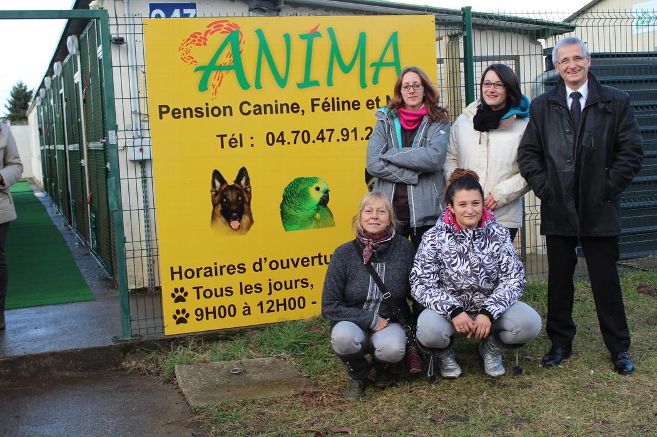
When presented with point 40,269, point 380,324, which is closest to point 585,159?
point 380,324

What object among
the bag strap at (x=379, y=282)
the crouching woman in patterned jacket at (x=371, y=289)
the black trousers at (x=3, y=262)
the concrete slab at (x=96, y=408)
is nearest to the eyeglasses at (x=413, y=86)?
the crouching woman in patterned jacket at (x=371, y=289)

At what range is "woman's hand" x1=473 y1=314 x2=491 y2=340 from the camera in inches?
186

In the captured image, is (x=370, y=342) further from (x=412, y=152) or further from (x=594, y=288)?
(x=594, y=288)

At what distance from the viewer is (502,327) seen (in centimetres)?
486

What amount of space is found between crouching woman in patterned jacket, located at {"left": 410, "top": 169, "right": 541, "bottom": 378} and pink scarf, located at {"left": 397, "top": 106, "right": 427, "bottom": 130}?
2.01ft

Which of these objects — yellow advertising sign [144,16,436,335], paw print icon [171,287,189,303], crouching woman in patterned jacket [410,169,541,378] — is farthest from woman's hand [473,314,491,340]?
paw print icon [171,287,189,303]

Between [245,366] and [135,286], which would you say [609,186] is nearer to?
[245,366]

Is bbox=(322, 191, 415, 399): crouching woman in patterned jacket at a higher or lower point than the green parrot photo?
lower

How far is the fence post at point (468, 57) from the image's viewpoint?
675cm

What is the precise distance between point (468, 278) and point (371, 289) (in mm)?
587

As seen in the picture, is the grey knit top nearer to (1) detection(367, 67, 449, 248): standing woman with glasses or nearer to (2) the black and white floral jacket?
(2) the black and white floral jacket

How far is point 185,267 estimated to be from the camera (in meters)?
A: 6.05

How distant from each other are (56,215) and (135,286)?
10.8m

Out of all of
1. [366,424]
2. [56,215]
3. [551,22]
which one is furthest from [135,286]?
[56,215]
